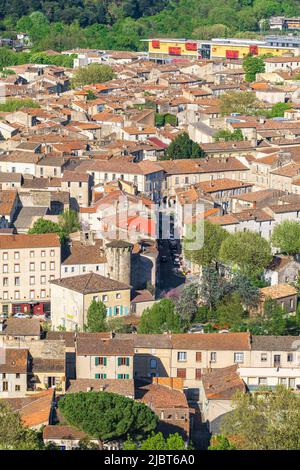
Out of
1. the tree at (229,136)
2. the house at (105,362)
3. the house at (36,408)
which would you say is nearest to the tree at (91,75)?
the tree at (229,136)

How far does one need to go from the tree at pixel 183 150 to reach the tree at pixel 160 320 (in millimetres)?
12329

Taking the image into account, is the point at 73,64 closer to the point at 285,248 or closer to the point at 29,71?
the point at 29,71

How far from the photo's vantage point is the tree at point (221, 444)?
15622 mm

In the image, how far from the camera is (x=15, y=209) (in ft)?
90.4

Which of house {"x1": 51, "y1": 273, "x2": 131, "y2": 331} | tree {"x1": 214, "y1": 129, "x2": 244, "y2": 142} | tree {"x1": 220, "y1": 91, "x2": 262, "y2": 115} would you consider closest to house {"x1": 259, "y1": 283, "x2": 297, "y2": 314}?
house {"x1": 51, "y1": 273, "x2": 131, "y2": 331}

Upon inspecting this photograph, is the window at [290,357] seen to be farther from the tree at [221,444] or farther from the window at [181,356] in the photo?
the tree at [221,444]

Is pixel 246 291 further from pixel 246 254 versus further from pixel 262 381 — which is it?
pixel 262 381

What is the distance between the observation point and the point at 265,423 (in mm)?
16109

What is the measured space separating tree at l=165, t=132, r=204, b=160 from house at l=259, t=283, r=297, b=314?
34.5 ft

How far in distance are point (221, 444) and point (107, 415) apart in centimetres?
177

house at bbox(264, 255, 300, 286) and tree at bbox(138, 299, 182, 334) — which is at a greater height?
tree at bbox(138, 299, 182, 334)

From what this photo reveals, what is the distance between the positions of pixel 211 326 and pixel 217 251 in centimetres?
320

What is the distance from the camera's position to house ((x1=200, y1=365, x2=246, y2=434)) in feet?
60.5

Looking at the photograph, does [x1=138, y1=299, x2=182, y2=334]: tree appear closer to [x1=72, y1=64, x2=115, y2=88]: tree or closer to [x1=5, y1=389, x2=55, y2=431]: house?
[x1=5, y1=389, x2=55, y2=431]: house
